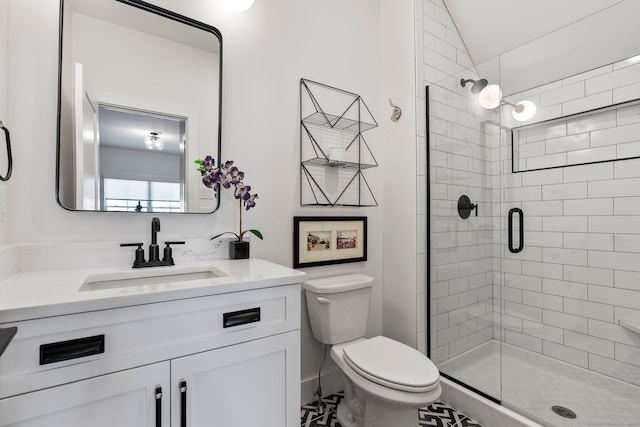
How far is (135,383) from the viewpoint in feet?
2.72

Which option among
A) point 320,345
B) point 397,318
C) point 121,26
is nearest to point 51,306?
point 121,26

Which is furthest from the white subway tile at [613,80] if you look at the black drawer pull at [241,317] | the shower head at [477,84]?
the black drawer pull at [241,317]

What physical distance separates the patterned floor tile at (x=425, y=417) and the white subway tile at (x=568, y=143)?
1636mm

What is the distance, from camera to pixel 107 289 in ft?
3.06

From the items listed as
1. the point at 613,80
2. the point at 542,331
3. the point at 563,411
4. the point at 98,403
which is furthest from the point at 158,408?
the point at 613,80

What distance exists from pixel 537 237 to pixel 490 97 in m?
0.90

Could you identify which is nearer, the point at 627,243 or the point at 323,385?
the point at 627,243

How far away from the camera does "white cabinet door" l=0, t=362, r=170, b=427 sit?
71 centimetres

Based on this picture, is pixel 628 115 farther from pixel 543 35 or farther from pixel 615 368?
pixel 615 368

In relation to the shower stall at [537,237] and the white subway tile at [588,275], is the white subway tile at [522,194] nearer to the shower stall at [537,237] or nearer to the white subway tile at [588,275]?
the shower stall at [537,237]

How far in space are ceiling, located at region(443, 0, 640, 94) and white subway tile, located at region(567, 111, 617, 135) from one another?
0.99 ft

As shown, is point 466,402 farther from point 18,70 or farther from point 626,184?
point 18,70

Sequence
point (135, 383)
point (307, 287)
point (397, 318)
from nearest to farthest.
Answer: point (135, 383) < point (307, 287) < point (397, 318)

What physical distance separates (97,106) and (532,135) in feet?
7.67
